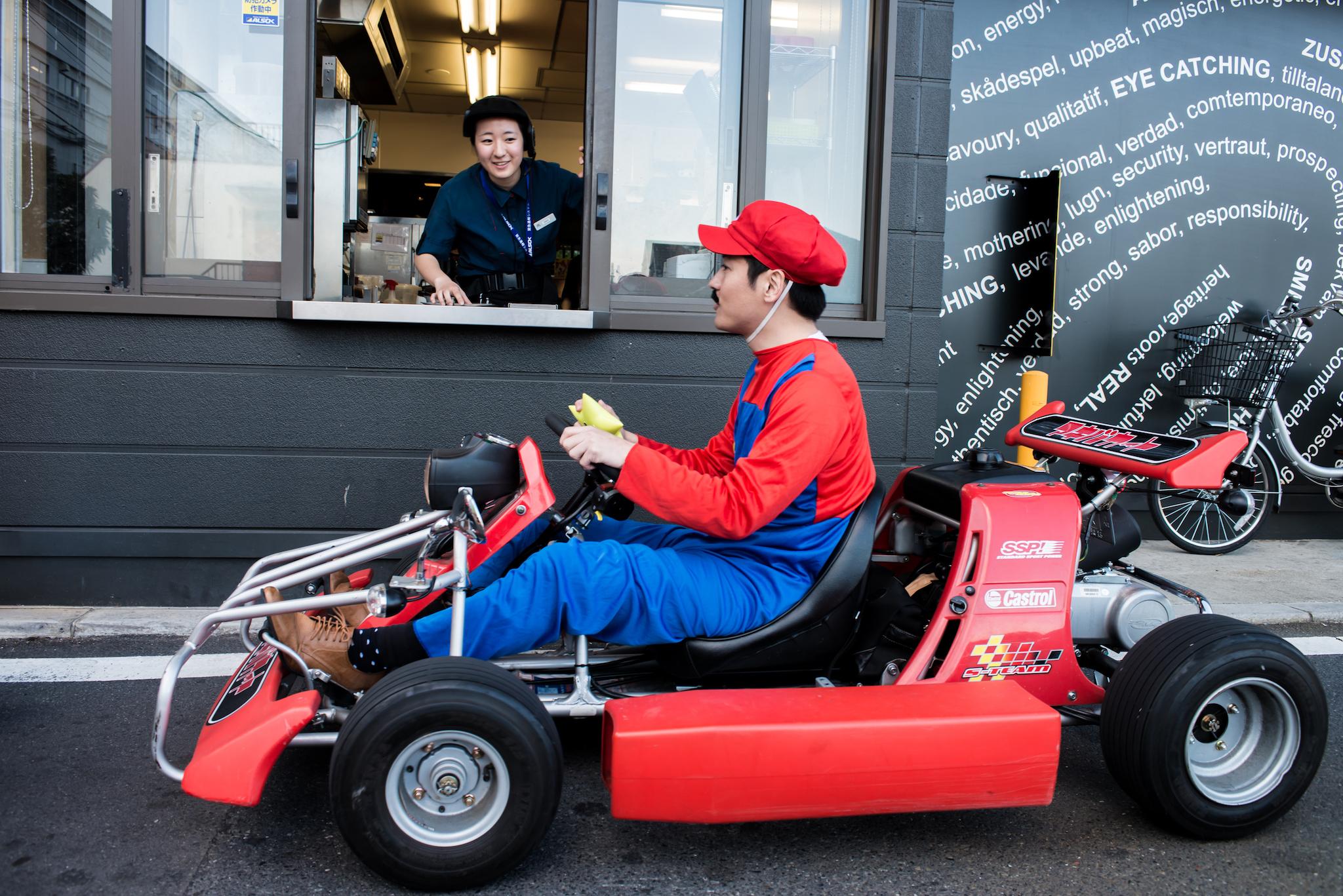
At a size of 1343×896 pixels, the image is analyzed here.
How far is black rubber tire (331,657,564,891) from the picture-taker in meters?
2.12

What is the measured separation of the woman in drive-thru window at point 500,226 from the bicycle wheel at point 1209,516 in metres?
3.78

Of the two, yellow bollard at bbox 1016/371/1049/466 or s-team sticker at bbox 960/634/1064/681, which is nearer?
s-team sticker at bbox 960/634/1064/681

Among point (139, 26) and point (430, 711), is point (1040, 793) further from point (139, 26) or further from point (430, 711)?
point (139, 26)

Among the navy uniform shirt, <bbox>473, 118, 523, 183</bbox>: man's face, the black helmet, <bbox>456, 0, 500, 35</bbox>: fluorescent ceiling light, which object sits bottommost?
the navy uniform shirt

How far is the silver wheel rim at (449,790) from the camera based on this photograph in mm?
2197

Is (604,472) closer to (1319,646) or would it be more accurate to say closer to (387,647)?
(387,647)

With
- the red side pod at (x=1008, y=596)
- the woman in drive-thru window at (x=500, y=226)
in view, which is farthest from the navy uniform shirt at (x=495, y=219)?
A: the red side pod at (x=1008, y=596)

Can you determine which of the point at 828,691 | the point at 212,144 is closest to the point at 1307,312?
the point at 828,691

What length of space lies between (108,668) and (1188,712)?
11.8 ft

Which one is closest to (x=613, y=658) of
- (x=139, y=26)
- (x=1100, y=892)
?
(x=1100, y=892)

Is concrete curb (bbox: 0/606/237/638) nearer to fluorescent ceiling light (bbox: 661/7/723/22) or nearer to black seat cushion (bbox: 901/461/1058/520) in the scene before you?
black seat cushion (bbox: 901/461/1058/520)

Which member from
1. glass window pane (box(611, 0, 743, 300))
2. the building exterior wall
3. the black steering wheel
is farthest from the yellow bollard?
the black steering wheel

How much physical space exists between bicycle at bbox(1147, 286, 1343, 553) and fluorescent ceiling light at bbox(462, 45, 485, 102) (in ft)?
Result: 21.9

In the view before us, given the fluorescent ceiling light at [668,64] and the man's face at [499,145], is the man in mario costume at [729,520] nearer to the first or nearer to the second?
the man's face at [499,145]
